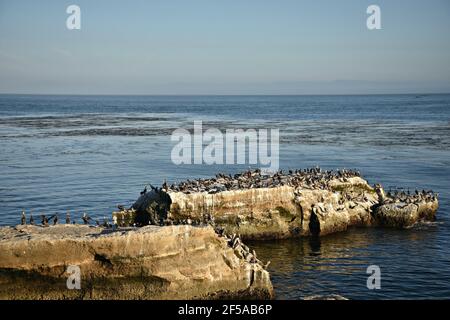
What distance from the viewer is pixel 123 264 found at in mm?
28234

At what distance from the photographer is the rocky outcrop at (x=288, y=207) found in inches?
1654

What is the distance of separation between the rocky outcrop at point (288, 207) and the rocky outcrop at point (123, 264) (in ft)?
31.9

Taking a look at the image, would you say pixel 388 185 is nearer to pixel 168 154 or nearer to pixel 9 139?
pixel 168 154

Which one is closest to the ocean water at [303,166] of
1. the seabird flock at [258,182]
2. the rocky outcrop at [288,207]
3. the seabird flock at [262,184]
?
the rocky outcrop at [288,207]

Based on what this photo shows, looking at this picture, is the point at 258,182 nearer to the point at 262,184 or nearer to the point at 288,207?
the point at 262,184

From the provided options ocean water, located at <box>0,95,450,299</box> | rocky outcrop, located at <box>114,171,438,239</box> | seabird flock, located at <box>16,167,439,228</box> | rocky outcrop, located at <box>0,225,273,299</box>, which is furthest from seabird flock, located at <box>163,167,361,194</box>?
rocky outcrop, located at <box>0,225,273,299</box>

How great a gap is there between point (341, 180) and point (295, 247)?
10.8m

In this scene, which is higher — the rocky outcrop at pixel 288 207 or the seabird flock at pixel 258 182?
the seabird flock at pixel 258 182

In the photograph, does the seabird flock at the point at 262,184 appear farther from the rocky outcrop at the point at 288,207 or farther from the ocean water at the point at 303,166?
the ocean water at the point at 303,166

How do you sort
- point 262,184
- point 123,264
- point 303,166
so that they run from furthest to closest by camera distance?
point 303,166
point 262,184
point 123,264

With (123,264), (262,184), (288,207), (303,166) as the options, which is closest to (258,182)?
(262,184)

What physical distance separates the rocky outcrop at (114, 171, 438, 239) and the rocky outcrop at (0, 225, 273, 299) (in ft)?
31.9

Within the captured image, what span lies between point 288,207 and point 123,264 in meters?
19.2
